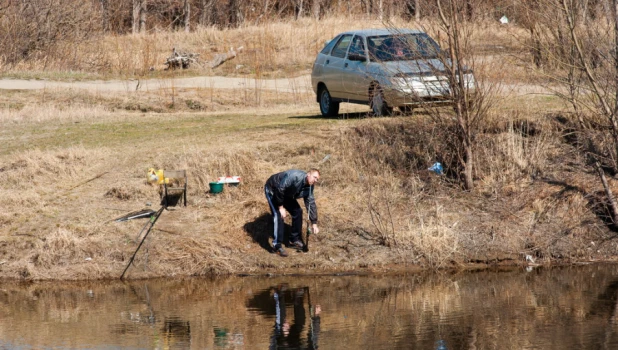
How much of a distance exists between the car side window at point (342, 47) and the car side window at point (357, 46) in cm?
18

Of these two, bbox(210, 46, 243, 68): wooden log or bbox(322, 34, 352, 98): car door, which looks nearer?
bbox(322, 34, 352, 98): car door

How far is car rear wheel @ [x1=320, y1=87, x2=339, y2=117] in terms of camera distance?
60.3ft

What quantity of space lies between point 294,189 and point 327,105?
5647 mm

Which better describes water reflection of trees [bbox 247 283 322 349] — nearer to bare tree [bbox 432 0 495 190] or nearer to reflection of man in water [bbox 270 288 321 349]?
reflection of man in water [bbox 270 288 321 349]

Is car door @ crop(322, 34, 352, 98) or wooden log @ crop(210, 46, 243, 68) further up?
car door @ crop(322, 34, 352, 98)

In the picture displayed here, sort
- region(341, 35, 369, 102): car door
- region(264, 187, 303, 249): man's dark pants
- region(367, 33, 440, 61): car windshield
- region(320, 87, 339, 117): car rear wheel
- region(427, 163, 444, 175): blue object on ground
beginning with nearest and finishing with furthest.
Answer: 1. region(264, 187, 303, 249): man's dark pants
2. region(367, 33, 440, 61): car windshield
3. region(427, 163, 444, 175): blue object on ground
4. region(341, 35, 369, 102): car door
5. region(320, 87, 339, 117): car rear wheel

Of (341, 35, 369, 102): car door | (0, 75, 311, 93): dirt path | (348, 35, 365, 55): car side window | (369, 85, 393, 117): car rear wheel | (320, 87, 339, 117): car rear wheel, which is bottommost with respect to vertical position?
(0, 75, 311, 93): dirt path

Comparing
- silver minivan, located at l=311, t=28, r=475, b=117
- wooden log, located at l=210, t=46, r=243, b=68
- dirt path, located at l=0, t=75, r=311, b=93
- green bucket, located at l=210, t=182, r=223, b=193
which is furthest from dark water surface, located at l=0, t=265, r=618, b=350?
wooden log, located at l=210, t=46, r=243, b=68

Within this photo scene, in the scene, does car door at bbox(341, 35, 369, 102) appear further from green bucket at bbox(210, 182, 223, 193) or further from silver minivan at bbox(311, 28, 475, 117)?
green bucket at bbox(210, 182, 223, 193)

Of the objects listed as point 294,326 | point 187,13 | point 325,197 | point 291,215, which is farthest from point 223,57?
point 294,326

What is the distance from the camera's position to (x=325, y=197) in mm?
14766

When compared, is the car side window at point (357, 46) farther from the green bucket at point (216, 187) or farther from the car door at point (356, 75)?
the green bucket at point (216, 187)

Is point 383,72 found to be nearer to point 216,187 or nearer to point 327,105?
point 327,105

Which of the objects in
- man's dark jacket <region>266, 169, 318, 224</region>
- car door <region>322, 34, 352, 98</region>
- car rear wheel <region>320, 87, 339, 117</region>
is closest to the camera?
man's dark jacket <region>266, 169, 318, 224</region>
